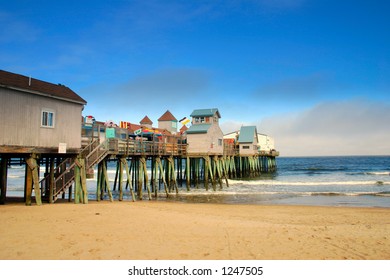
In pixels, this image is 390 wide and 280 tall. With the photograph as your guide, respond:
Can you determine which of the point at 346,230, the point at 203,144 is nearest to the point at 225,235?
the point at 346,230

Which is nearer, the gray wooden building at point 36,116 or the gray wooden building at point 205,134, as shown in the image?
the gray wooden building at point 36,116

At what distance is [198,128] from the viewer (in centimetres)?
3250

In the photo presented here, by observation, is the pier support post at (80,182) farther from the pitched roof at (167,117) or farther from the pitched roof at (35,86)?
the pitched roof at (167,117)

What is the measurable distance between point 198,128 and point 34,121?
19.9 meters

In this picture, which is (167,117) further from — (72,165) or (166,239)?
(166,239)

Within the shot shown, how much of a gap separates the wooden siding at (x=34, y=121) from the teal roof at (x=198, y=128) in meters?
16.5

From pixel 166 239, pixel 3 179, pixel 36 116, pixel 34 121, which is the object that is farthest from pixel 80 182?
pixel 166 239

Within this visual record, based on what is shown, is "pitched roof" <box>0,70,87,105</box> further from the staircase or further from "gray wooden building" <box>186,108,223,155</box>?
"gray wooden building" <box>186,108,223,155</box>

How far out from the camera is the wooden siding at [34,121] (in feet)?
43.0

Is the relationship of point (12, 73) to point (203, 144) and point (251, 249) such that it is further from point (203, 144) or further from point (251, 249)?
point (203, 144)

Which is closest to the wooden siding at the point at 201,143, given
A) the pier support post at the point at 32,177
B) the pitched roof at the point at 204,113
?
the pitched roof at the point at 204,113

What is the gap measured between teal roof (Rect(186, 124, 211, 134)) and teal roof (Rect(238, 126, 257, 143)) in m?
19.0

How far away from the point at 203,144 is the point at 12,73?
19986 mm

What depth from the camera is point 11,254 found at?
6848 mm
